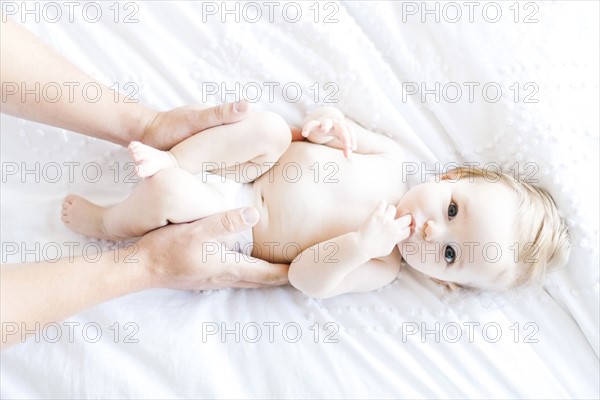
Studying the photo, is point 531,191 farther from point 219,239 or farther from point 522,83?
point 219,239

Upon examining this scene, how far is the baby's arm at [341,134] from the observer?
121 cm

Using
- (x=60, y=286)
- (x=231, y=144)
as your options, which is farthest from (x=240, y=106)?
(x=60, y=286)

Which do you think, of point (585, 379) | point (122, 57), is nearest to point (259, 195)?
point (122, 57)

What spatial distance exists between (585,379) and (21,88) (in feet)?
4.01

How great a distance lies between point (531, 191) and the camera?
1.24 m

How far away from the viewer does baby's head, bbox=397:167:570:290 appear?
3.94ft

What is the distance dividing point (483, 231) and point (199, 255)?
1.74 feet

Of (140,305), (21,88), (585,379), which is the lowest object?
(585,379)

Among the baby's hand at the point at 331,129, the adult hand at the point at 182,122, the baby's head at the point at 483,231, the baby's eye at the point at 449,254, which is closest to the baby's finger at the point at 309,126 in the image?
the baby's hand at the point at 331,129

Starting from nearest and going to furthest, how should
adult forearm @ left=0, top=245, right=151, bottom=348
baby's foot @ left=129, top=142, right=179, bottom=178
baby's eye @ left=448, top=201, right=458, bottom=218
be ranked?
adult forearm @ left=0, top=245, right=151, bottom=348, baby's foot @ left=129, top=142, right=179, bottom=178, baby's eye @ left=448, top=201, right=458, bottom=218

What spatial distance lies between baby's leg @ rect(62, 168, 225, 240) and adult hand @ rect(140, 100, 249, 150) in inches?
4.1

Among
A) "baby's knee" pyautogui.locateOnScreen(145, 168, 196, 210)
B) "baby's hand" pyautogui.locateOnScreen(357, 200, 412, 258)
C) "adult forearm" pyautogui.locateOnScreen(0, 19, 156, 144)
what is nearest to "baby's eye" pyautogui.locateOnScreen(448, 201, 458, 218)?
"baby's hand" pyautogui.locateOnScreen(357, 200, 412, 258)

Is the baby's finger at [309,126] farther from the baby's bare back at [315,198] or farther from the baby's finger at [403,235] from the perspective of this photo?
the baby's finger at [403,235]

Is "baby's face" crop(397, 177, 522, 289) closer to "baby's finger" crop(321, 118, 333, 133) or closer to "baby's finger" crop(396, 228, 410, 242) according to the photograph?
"baby's finger" crop(396, 228, 410, 242)
